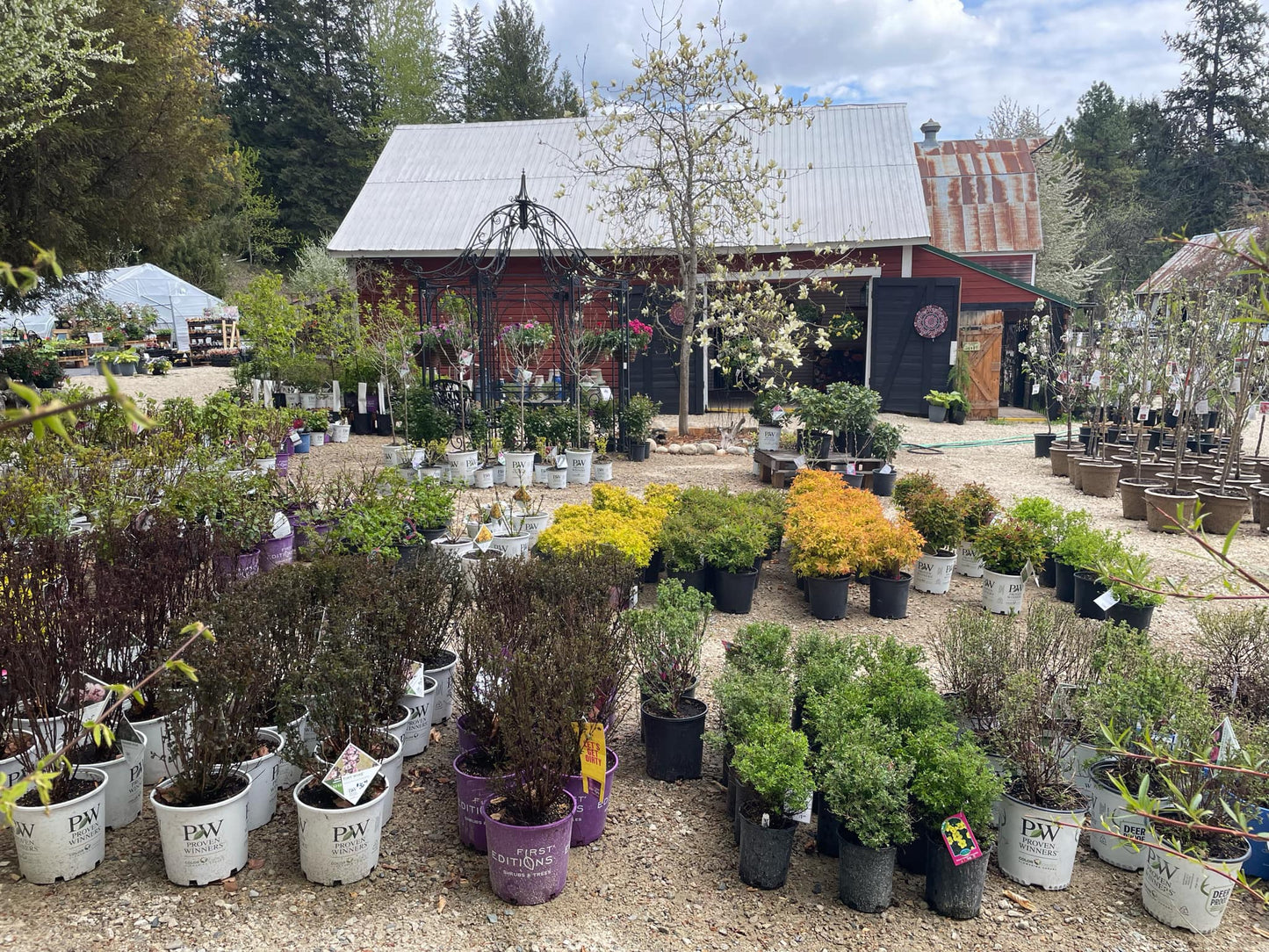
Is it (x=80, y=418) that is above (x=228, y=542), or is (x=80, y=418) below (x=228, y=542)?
above

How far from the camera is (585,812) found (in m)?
3.29

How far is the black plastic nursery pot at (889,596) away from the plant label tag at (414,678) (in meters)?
3.30

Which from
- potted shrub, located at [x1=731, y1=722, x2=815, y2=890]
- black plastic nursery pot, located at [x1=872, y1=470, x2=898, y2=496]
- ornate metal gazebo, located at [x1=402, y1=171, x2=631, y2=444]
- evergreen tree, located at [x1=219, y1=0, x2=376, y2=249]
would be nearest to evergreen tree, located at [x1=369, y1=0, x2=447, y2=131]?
evergreen tree, located at [x1=219, y1=0, x2=376, y2=249]

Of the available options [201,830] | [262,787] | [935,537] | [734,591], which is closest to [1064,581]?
[935,537]

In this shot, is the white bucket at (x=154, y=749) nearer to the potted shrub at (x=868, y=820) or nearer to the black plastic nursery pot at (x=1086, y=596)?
the potted shrub at (x=868, y=820)

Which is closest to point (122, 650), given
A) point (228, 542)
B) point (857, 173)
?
point (228, 542)

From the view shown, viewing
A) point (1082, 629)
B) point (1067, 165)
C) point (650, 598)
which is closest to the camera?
point (1082, 629)

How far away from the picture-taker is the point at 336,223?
32.3m

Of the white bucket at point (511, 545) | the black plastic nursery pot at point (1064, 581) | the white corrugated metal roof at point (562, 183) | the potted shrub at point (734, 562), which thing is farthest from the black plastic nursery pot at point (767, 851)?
the white corrugated metal roof at point (562, 183)

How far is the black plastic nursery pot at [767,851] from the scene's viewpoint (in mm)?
3021

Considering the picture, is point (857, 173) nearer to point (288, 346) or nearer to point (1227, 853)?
point (288, 346)

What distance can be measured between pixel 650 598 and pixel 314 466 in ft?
20.3

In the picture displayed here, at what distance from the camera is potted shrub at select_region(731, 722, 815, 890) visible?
2.98m

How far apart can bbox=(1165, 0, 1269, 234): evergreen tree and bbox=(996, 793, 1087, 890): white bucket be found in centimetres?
3336
